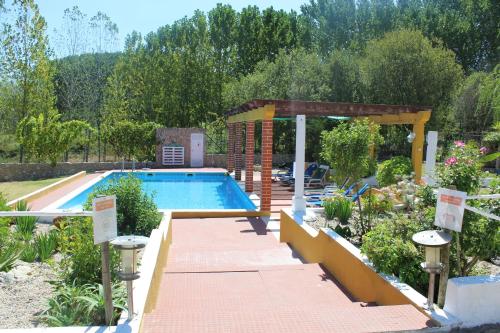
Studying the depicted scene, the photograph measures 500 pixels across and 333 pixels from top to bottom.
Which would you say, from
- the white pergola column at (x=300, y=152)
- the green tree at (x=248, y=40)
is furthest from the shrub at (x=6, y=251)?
the green tree at (x=248, y=40)

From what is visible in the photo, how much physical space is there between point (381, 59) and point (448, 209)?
68.6ft

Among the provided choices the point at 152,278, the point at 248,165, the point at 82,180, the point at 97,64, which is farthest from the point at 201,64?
the point at 152,278

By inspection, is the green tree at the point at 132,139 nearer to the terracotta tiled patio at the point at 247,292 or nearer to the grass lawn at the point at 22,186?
the grass lawn at the point at 22,186

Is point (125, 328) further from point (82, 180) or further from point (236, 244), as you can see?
point (82, 180)

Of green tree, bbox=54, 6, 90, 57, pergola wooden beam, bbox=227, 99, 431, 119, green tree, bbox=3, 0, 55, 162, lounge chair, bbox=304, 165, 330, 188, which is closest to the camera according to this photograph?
pergola wooden beam, bbox=227, 99, 431, 119

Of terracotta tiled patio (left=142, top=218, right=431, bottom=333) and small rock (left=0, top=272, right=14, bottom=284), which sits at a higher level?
small rock (left=0, top=272, right=14, bottom=284)

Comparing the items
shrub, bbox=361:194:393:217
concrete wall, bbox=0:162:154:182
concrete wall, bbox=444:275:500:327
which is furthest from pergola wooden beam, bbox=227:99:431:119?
concrete wall, bbox=0:162:154:182

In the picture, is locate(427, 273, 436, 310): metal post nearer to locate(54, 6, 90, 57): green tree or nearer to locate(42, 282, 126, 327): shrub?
locate(42, 282, 126, 327): shrub

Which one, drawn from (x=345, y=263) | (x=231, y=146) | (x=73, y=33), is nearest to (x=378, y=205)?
(x=345, y=263)

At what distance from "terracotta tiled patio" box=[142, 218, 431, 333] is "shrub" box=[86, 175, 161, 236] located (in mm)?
751

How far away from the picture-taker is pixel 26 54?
21.8 metres

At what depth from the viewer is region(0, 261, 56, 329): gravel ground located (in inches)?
146

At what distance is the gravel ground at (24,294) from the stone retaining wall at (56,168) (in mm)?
16275

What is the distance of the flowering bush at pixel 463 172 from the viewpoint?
15.6 feet
